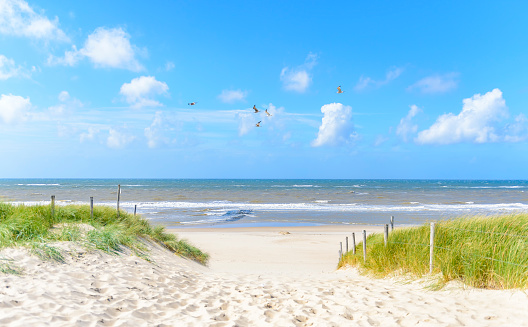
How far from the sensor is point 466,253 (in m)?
7.16

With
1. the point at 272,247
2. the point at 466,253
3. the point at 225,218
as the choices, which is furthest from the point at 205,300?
the point at 225,218

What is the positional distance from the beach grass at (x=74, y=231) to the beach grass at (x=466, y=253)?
6.37 meters

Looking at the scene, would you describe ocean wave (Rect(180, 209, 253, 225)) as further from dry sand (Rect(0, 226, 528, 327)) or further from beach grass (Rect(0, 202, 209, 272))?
dry sand (Rect(0, 226, 528, 327))

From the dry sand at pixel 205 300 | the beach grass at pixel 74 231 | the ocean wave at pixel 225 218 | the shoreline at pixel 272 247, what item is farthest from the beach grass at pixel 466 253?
the ocean wave at pixel 225 218

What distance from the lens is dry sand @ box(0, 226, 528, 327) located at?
5070 millimetres

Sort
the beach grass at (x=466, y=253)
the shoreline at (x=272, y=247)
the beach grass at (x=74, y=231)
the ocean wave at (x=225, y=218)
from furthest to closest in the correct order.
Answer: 1. the ocean wave at (x=225, y=218)
2. the shoreline at (x=272, y=247)
3. the beach grass at (x=74, y=231)
4. the beach grass at (x=466, y=253)

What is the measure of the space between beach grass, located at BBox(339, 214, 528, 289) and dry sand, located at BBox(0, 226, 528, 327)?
401 millimetres

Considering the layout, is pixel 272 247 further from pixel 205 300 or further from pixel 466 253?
pixel 205 300

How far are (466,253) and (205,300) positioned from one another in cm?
509

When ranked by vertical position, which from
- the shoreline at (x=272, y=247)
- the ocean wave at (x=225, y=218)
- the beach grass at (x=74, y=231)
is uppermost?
the beach grass at (x=74, y=231)

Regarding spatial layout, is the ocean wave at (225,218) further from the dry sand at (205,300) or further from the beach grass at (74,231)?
the dry sand at (205,300)

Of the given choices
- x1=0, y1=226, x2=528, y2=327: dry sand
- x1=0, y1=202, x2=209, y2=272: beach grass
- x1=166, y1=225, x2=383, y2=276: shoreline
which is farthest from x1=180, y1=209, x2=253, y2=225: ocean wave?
x1=0, y1=226, x2=528, y2=327: dry sand

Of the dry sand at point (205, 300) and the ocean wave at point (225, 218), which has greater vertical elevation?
the dry sand at point (205, 300)

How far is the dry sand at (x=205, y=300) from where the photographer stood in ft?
16.6
